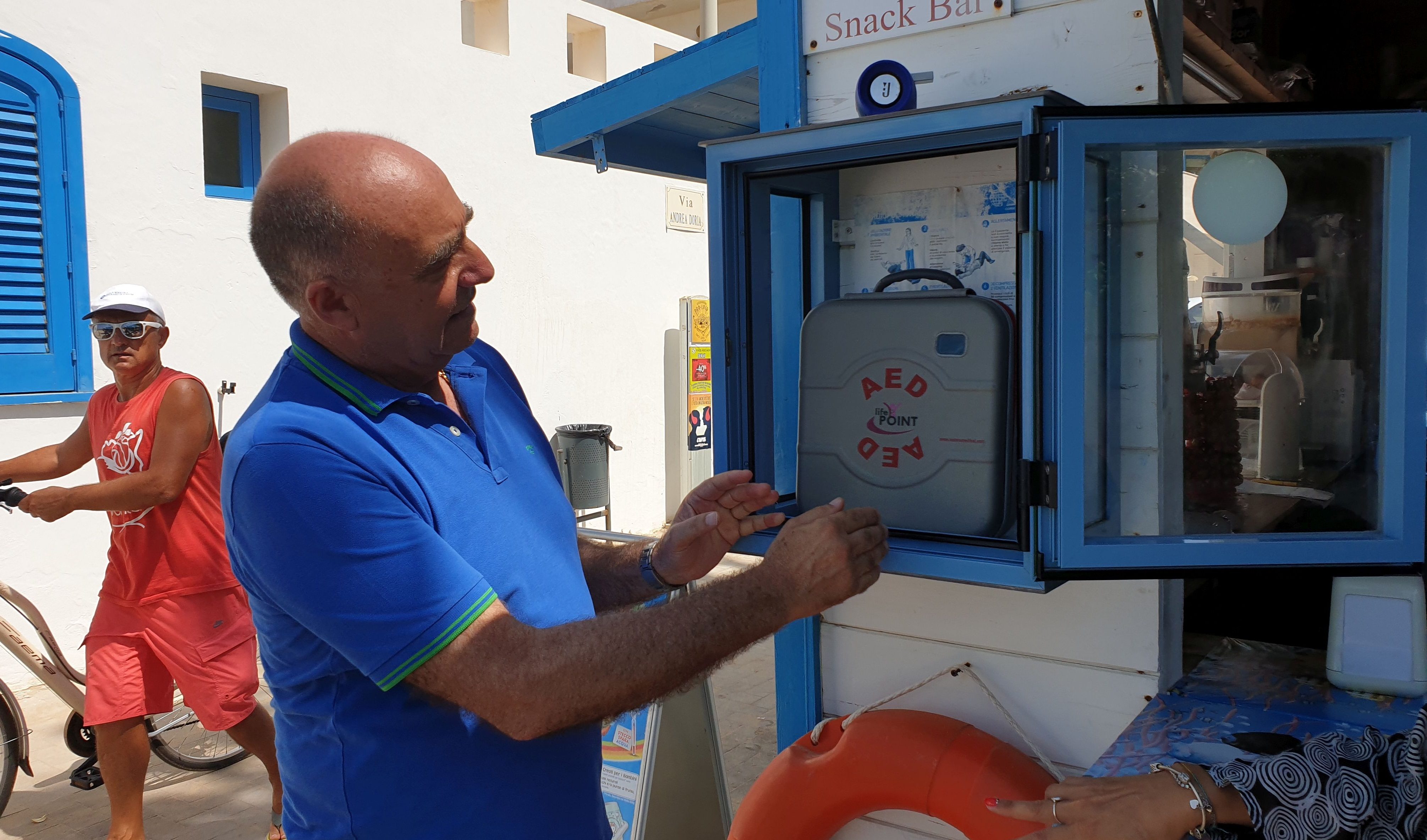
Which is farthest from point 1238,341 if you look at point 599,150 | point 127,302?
point 127,302

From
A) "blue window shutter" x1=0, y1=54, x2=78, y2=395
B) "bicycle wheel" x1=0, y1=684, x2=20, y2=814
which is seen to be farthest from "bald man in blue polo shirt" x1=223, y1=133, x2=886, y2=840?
"blue window shutter" x1=0, y1=54, x2=78, y2=395

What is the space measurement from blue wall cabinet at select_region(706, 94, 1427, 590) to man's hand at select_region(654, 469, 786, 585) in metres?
0.05

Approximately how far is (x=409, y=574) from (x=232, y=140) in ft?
18.1

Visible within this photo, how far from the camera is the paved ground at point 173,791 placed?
375 cm

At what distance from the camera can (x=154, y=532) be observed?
3490 millimetres

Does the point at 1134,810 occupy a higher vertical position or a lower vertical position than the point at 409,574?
lower

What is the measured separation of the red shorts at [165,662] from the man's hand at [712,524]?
2156 mm

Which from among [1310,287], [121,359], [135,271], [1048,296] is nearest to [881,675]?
[1048,296]

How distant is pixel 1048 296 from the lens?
176 cm

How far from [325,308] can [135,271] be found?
14.7 ft

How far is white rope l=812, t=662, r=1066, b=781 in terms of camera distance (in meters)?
2.14

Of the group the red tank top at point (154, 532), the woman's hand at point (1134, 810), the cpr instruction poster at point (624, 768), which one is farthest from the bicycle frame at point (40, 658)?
the woman's hand at point (1134, 810)

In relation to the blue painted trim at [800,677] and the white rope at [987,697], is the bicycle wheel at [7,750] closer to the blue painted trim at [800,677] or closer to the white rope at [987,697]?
the blue painted trim at [800,677]

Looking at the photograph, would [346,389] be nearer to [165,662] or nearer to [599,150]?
[599,150]
